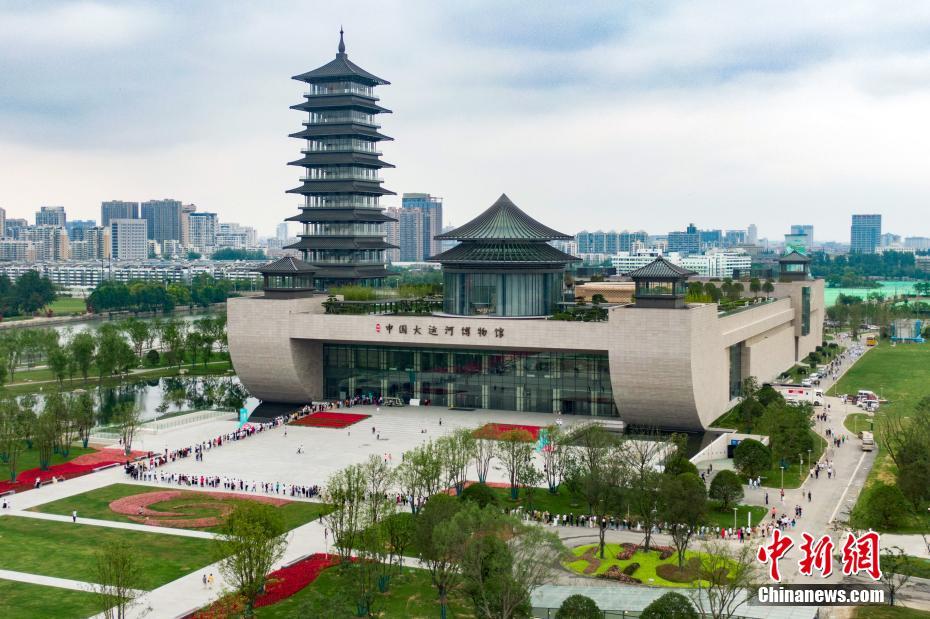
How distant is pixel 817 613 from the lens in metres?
28.8

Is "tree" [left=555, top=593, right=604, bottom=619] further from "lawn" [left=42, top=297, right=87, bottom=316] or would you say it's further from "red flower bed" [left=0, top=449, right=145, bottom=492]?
"lawn" [left=42, top=297, right=87, bottom=316]

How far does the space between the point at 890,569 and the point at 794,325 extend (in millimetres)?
63488

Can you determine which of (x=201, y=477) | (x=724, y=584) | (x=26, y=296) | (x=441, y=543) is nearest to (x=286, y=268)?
(x=201, y=477)

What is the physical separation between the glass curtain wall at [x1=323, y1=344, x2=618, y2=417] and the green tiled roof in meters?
6.40

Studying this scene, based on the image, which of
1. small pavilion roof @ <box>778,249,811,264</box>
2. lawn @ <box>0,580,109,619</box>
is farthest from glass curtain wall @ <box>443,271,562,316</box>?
lawn @ <box>0,580,109,619</box>

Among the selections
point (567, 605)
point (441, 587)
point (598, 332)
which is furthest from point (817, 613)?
point (598, 332)

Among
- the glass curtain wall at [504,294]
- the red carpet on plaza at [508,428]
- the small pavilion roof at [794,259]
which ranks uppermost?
the small pavilion roof at [794,259]

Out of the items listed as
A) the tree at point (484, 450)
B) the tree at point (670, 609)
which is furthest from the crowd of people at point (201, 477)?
the tree at point (670, 609)

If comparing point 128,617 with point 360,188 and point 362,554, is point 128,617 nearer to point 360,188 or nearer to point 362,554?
point 362,554

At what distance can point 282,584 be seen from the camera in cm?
3222

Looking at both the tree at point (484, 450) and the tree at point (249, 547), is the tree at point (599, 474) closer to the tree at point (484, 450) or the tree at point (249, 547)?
the tree at point (484, 450)

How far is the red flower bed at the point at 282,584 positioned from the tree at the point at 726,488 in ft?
54.7

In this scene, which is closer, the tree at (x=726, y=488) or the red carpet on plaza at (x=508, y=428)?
the tree at (x=726, y=488)

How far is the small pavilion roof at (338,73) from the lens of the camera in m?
91.5
